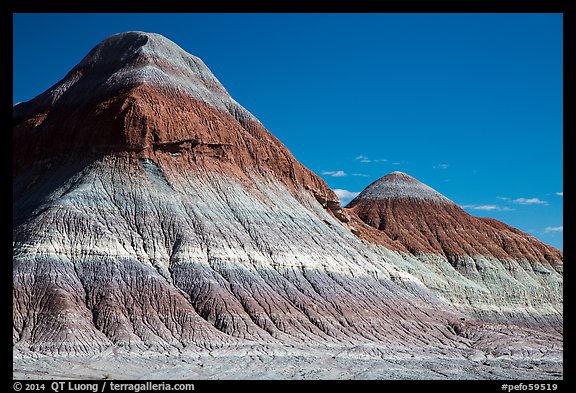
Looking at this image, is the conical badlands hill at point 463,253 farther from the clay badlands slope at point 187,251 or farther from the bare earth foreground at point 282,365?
the bare earth foreground at point 282,365

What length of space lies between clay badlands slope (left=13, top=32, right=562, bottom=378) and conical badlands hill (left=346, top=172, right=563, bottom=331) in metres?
6.74

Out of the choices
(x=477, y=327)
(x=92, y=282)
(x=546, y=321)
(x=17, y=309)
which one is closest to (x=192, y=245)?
(x=92, y=282)

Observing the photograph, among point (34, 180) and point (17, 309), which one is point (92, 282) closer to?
point (17, 309)

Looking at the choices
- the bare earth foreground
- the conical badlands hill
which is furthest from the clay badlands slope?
the conical badlands hill

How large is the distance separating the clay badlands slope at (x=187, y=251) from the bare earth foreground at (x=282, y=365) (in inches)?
11.8

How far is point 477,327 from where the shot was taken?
61.8 metres

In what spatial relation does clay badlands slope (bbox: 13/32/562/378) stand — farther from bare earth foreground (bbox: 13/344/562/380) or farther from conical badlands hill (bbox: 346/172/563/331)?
conical badlands hill (bbox: 346/172/563/331)

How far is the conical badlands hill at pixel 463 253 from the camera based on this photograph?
83.2 meters

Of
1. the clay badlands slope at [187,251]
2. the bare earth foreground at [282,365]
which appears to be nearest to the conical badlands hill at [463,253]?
the clay badlands slope at [187,251]

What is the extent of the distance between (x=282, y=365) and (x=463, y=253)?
5714 centimetres

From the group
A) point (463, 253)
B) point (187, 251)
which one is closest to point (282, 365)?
point (187, 251)

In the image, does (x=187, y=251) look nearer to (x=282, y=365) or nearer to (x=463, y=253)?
(x=282, y=365)

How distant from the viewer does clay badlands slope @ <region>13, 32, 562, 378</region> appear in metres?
44.6

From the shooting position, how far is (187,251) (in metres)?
52.6
